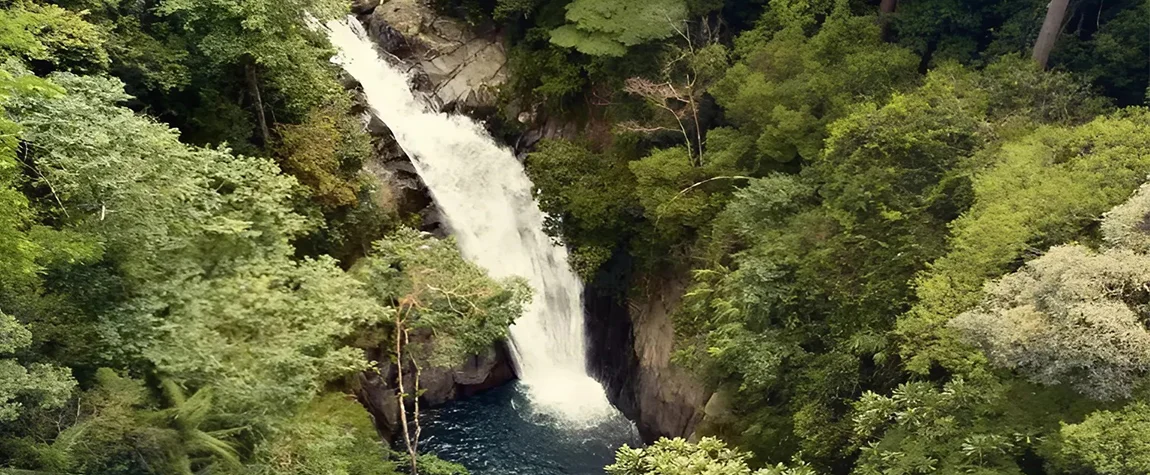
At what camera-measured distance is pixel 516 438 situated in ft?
67.4

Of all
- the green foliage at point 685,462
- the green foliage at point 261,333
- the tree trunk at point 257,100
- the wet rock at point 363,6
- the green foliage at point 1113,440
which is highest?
the wet rock at point 363,6

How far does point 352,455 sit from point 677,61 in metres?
13.3

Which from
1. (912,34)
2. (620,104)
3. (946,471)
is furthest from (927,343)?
(620,104)

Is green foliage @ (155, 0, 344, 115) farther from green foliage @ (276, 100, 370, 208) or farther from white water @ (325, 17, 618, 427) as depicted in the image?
white water @ (325, 17, 618, 427)

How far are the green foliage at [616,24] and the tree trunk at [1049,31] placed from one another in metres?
8.72

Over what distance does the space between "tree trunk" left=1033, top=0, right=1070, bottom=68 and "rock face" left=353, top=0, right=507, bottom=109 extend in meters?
15.4

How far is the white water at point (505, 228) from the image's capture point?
22.6 m

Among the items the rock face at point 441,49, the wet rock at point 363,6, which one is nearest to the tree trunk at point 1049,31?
the rock face at point 441,49

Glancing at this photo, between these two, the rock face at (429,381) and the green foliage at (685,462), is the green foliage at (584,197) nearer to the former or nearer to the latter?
the rock face at (429,381)

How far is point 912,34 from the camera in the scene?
1811 cm

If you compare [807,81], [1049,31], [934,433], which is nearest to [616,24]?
[807,81]

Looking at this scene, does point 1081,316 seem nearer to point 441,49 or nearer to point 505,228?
point 505,228

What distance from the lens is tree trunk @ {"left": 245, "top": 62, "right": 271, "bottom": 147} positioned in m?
15.9

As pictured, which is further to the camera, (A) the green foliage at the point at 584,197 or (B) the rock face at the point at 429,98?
(A) the green foliage at the point at 584,197
